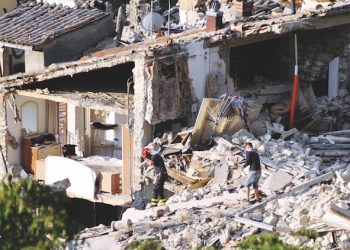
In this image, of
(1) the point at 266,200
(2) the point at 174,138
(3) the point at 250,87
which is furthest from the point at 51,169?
(1) the point at 266,200

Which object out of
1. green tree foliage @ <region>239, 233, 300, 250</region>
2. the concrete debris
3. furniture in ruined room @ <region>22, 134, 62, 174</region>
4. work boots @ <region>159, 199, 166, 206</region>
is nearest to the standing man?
the concrete debris

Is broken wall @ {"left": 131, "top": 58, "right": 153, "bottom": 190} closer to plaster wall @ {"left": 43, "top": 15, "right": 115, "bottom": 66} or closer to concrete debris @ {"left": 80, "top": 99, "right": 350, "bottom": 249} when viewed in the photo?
concrete debris @ {"left": 80, "top": 99, "right": 350, "bottom": 249}

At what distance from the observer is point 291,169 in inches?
776

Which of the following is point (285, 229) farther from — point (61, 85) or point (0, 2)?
point (0, 2)

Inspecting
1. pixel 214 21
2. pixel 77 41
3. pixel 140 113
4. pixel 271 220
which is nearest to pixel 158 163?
pixel 140 113

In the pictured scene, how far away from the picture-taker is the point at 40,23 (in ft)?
85.4

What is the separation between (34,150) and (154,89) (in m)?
5.05

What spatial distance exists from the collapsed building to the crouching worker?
56 centimetres

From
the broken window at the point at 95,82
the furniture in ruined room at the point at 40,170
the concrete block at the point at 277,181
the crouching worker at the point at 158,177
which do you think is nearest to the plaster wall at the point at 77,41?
the broken window at the point at 95,82

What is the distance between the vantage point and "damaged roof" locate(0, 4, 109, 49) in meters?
25.0

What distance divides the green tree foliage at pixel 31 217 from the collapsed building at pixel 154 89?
10803mm

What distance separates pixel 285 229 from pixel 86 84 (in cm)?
977

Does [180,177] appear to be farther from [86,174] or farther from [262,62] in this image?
[262,62]

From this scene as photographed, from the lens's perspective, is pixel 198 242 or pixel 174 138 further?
pixel 174 138
